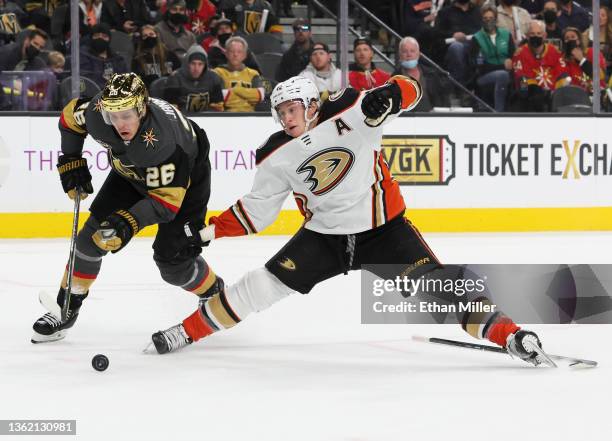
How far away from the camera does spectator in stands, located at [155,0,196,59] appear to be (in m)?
7.68

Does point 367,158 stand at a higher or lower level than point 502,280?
higher

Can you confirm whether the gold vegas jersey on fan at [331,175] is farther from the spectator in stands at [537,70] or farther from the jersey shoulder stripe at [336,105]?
the spectator in stands at [537,70]

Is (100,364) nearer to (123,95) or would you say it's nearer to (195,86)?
(123,95)

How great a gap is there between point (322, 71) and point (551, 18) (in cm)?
199

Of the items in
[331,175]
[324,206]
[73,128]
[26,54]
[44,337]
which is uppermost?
[26,54]

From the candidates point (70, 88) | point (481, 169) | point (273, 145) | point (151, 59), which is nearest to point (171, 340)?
point (273, 145)

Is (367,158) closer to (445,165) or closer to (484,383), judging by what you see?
(484,383)

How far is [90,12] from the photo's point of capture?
7547 millimetres

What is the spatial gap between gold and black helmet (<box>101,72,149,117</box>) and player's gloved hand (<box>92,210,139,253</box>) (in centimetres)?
35

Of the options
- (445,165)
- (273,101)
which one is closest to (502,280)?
(273,101)

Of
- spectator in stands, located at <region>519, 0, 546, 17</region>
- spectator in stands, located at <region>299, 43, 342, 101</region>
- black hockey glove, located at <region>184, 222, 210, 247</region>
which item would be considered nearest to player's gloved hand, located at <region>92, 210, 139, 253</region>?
black hockey glove, located at <region>184, 222, 210, 247</region>

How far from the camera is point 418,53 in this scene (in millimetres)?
7988

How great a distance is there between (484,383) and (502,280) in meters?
1.70

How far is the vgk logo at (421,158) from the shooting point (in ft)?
25.8
